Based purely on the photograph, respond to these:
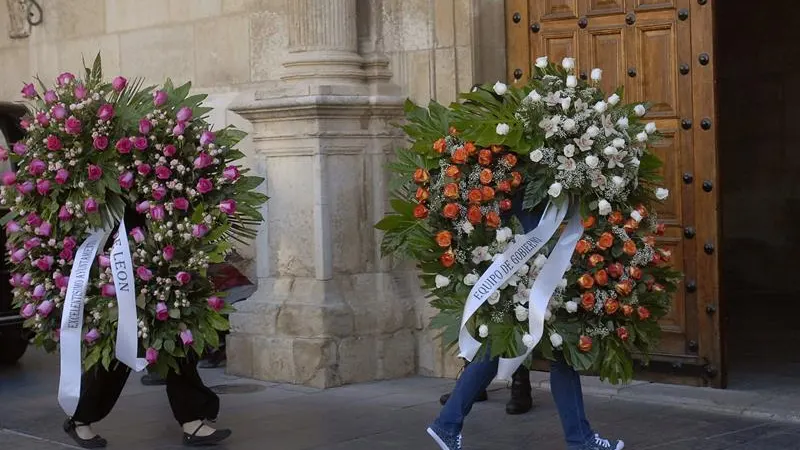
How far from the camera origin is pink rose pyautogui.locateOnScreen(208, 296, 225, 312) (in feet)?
22.8

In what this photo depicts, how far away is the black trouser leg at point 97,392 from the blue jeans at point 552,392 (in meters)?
1.81

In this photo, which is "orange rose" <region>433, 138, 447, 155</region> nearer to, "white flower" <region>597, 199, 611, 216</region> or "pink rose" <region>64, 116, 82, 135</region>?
"white flower" <region>597, 199, 611, 216</region>

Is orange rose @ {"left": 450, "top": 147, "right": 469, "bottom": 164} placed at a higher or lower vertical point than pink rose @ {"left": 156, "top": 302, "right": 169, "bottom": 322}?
higher

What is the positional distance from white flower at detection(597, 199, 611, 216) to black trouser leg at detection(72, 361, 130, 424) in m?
2.60

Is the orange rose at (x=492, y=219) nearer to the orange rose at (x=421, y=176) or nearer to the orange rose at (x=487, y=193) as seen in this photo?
the orange rose at (x=487, y=193)

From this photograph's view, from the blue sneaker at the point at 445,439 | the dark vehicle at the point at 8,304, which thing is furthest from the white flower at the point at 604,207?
the dark vehicle at the point at 8,304

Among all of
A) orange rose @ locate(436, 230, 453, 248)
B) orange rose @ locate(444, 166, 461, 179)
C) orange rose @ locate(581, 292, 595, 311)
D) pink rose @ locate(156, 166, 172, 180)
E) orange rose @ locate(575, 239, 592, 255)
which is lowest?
orange rose @ locate(581, 292, 595, 311)

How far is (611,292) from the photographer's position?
6281mm

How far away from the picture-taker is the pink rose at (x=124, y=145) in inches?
270

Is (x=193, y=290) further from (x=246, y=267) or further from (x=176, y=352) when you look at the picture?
(x=246, y=267)

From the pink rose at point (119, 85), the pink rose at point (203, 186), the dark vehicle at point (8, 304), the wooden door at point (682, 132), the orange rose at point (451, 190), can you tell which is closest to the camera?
the orange rose at point (451, 190)

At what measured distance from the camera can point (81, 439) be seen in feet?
23.7

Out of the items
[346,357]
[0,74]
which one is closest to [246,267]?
[346,357]

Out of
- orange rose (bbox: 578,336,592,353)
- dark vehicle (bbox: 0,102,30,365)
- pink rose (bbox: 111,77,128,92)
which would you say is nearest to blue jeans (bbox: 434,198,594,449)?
orange rose (bbox: 578,336,592,353)
